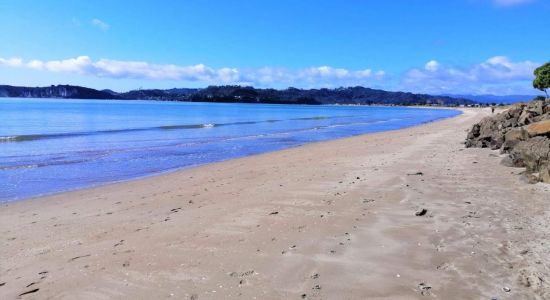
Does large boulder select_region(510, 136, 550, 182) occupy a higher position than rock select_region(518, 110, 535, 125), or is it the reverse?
rock select_region(518, 110, 535, 125)

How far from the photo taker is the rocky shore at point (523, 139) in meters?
10.1

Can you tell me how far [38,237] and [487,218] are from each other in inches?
278

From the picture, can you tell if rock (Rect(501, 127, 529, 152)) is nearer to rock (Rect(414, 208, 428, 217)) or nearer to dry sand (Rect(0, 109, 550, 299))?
dry sand (Rect(0, 109, 550, 299))

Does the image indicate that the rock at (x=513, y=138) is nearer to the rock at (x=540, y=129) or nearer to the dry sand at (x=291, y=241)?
the rock at (x=540, y=129)

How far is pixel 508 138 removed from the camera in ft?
48.4

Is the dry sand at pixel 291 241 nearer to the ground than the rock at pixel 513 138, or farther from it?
nearer to the ground

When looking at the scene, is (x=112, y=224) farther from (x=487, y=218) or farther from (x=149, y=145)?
(x=149, y=145)

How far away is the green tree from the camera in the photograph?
58.6m

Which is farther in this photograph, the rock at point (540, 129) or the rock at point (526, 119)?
the rock at point (526, 119)

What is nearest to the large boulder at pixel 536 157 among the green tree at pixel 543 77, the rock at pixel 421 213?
the rock at pixel 421 213

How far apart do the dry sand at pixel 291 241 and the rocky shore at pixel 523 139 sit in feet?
1.63

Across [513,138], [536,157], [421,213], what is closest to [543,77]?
[513,138]

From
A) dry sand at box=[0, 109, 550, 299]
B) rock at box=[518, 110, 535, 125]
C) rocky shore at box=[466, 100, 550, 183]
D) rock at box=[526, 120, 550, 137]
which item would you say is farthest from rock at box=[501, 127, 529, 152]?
dry sand at box=[0, 109, 550, 299]

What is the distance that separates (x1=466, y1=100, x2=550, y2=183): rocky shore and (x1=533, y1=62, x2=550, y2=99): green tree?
1731 inches
